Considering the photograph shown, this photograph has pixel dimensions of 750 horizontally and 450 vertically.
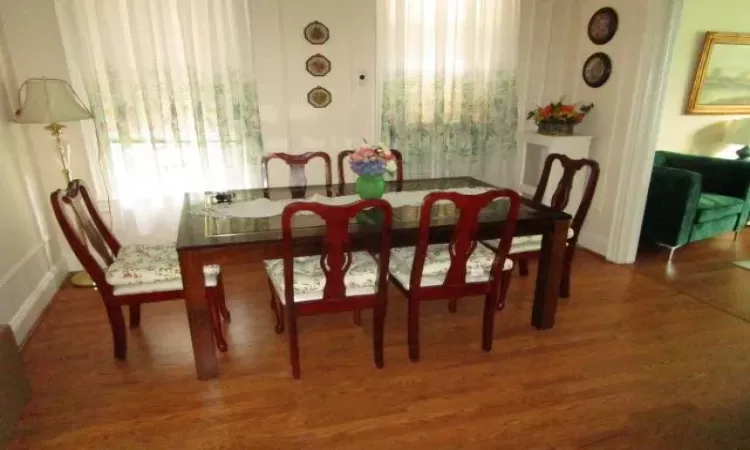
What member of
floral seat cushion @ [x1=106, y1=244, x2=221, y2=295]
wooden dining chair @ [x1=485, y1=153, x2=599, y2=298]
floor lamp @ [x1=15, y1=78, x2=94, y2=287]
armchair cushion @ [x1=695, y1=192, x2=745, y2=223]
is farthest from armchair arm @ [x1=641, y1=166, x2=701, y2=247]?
floor lamp @ [x1=15, y1=78, x2=94, y2=287]

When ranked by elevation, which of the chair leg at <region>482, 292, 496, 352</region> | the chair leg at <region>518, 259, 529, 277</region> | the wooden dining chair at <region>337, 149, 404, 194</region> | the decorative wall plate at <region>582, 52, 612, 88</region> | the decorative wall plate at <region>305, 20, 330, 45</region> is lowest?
the chair leg at <region>518, 259, 529, 277</region>

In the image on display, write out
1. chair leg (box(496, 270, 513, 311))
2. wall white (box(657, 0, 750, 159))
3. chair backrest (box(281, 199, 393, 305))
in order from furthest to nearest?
wall white (box(657, 0, 750, 159))
chair leg (box(496, 270, 513, 311))
chair backrest (box(281, 199, 393, 305))

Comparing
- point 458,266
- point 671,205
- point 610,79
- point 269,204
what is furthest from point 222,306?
point 671,205

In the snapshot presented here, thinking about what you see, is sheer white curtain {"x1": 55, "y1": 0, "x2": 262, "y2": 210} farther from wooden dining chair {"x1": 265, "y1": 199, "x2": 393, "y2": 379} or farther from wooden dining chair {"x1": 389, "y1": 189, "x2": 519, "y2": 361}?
wooden dining chair {"x1": 389, "y1": 189, "x2": 519, "y2": 361}

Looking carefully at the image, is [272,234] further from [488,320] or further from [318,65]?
[318,65]

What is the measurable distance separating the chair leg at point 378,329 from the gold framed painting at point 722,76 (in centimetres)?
435

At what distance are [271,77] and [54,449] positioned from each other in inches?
106

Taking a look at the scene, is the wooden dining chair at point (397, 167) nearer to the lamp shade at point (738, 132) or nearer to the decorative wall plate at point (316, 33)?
the decorative wall plate at point (316, 33)

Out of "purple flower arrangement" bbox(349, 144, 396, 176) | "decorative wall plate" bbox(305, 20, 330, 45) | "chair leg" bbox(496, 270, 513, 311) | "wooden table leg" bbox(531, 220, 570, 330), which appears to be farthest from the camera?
"decorative wall plate" bbox(305, 20, 330, 45)

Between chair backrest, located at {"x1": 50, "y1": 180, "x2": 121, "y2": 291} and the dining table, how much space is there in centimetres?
43

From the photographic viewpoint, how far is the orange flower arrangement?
3.46 meters

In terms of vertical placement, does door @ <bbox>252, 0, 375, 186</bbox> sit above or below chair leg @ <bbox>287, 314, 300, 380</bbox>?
above

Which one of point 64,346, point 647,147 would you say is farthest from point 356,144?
point 64,346

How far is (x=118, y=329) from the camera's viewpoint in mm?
2217
